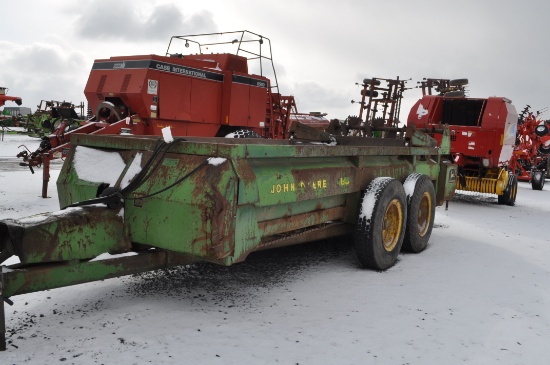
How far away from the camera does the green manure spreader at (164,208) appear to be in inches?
122

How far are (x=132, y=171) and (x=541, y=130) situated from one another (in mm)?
16069

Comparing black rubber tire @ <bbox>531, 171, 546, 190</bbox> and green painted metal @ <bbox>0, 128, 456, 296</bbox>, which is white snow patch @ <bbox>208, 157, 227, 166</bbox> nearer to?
green painted metal @ <bbox>0, 128, 456, 296</bbox>

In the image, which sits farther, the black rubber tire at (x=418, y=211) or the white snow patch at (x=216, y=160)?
the black rubber tire at (x=418, y=211)

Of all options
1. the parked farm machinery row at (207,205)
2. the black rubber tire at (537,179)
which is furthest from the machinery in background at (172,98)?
the black rubber tire at (537,179)

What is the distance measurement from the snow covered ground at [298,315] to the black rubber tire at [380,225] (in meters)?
0.17

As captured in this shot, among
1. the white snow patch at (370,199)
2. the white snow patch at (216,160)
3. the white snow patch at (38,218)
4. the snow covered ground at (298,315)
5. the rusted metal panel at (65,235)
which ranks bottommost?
the snow covered ground at (298,315)

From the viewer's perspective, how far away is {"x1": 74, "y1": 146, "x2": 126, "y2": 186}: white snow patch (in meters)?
3.77

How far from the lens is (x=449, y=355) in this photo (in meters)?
3.18

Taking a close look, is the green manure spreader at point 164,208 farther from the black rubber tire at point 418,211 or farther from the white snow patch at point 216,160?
the black rubber tire at point 418,211

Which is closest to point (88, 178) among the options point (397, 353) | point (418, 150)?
point (397, 353)

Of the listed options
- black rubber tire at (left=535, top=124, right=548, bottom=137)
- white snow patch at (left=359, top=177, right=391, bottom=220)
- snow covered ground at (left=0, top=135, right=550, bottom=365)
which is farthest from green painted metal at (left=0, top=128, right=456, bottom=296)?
black rubber tire at (left=535, top=124, right=548, bottom=137)

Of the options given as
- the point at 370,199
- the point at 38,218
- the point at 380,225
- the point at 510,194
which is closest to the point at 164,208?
the point at 38,218

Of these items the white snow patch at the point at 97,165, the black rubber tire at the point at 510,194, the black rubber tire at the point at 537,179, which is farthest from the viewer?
the black rubber tire at the point at 537,179

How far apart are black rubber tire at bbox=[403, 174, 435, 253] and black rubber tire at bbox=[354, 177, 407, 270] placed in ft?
1.21
